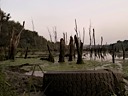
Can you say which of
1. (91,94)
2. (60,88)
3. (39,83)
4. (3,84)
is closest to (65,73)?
(60,88)

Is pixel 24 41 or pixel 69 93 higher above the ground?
pixel 24 41

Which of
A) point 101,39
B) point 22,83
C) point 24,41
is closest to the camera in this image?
point 22,83

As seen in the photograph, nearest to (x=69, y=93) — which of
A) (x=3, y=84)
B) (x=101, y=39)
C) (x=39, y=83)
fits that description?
(x=39, y=83)

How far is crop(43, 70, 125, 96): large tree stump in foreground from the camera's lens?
20.3ft

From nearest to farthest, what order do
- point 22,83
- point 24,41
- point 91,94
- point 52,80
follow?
point 91,94, point 52,80, point 22,83, point 24,41

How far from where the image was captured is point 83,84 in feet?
20.5

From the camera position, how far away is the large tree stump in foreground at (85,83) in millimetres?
6184

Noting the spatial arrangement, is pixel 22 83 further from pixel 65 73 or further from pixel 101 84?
pixel 101 84

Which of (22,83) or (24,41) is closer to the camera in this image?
(22,83)

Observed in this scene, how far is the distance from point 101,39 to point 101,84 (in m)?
33.2

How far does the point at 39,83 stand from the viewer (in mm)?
7918

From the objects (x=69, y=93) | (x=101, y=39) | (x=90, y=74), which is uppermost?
(x=101, y=39)

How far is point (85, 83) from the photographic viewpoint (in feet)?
20.5

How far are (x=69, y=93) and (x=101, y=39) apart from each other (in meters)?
33.2
